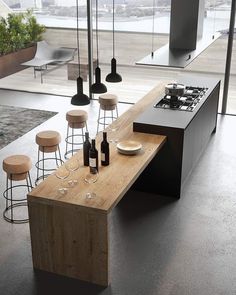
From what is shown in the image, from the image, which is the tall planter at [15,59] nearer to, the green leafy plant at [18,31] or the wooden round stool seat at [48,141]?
the green leafy plant at [18,31]

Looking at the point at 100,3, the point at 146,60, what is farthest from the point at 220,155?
the point at 100,3

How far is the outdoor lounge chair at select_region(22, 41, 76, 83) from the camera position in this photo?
344 inches

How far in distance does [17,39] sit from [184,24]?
170 inches

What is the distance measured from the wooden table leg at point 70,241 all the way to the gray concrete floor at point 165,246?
0.11 meters

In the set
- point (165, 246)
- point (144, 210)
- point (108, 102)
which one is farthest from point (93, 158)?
point (108, 102)

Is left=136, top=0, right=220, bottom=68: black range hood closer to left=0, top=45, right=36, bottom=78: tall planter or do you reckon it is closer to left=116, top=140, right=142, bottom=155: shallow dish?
left=116, top=140, right=142, bottom=155: shallow dish

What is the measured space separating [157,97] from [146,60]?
90 centimetres

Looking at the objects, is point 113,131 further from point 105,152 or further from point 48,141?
point 105,152

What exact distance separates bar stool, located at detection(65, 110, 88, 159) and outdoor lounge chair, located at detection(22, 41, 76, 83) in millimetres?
2108

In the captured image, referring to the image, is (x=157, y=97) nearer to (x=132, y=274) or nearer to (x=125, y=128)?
(x=125, y=128)

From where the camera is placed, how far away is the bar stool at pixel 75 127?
19.7ft

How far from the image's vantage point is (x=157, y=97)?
20.1 ft

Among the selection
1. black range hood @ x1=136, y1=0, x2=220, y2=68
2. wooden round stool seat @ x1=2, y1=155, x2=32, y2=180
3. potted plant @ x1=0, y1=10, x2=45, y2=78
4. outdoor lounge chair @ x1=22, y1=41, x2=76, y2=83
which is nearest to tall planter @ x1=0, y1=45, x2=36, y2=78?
potted plant @ x1=0, y1=10, x2=45, y2=78

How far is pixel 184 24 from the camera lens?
571cm
